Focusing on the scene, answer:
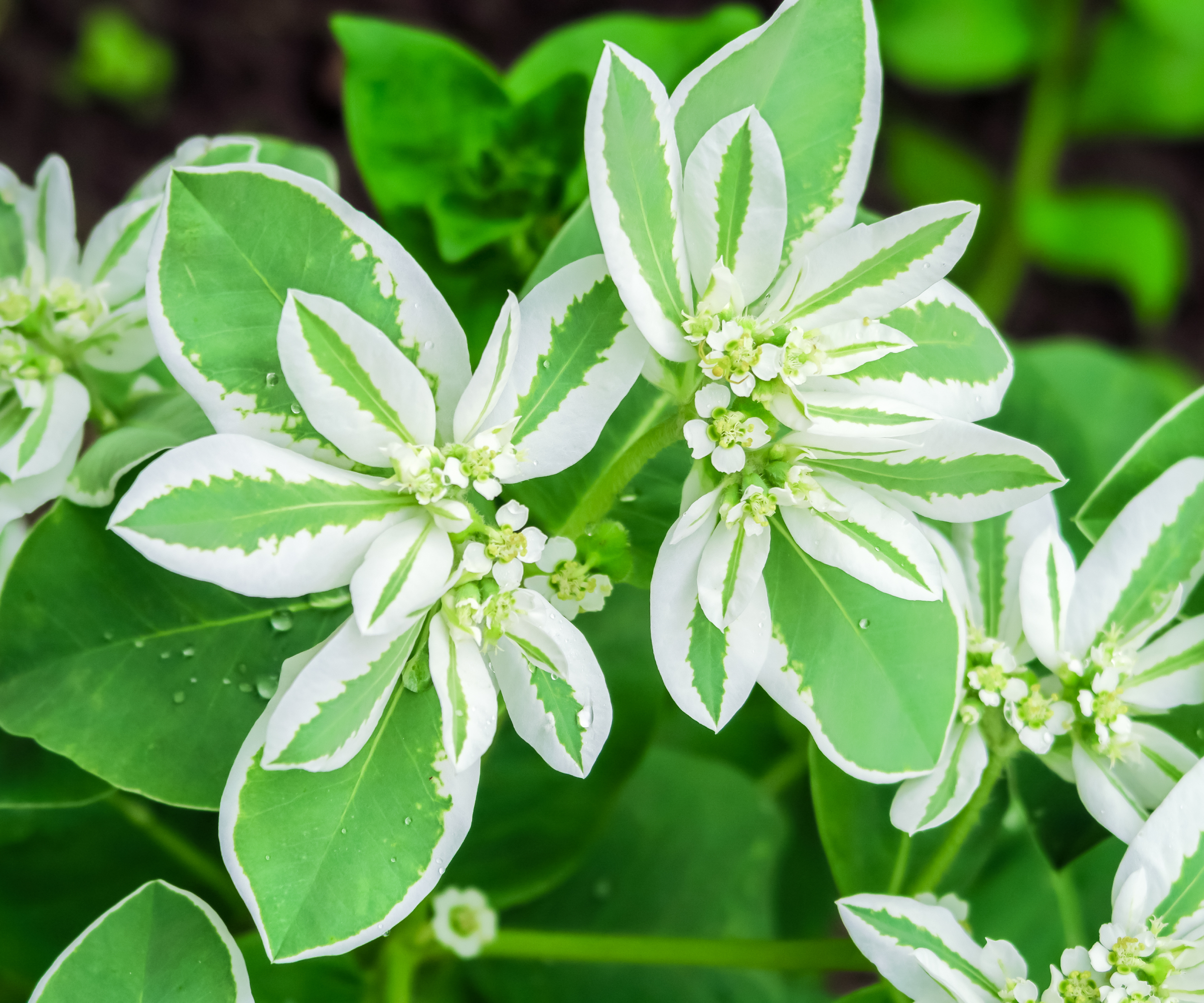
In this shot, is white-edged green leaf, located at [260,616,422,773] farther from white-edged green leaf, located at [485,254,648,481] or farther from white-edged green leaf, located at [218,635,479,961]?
white-edged green leaf, located at [485,254,648,481]

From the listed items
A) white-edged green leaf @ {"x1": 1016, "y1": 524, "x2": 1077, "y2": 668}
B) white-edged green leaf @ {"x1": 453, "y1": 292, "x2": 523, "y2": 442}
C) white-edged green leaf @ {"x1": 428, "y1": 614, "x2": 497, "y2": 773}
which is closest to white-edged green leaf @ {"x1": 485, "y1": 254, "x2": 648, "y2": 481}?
white-edged green leaf @ {"x1": 453, "y1": 292, "x2": 523, "y2": 442}

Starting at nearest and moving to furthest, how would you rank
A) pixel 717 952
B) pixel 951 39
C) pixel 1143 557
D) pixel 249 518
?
1. pixel 249 518
2. pixel 1143 557
3. pixel 717 952
4. pixel 951 39

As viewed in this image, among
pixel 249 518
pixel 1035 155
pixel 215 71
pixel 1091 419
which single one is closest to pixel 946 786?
pixel 249 518

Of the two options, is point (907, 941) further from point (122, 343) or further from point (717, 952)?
point (122, 343)

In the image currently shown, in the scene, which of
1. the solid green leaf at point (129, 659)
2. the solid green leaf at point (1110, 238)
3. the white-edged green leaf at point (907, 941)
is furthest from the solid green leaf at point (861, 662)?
the solid green leaf at point (1110, 238)

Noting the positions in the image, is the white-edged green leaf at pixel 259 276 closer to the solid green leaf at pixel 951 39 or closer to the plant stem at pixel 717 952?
the plant stem at pixel 717 952

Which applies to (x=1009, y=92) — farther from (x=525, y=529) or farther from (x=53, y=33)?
(x=525, y=529)

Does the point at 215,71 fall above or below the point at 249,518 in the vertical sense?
below
